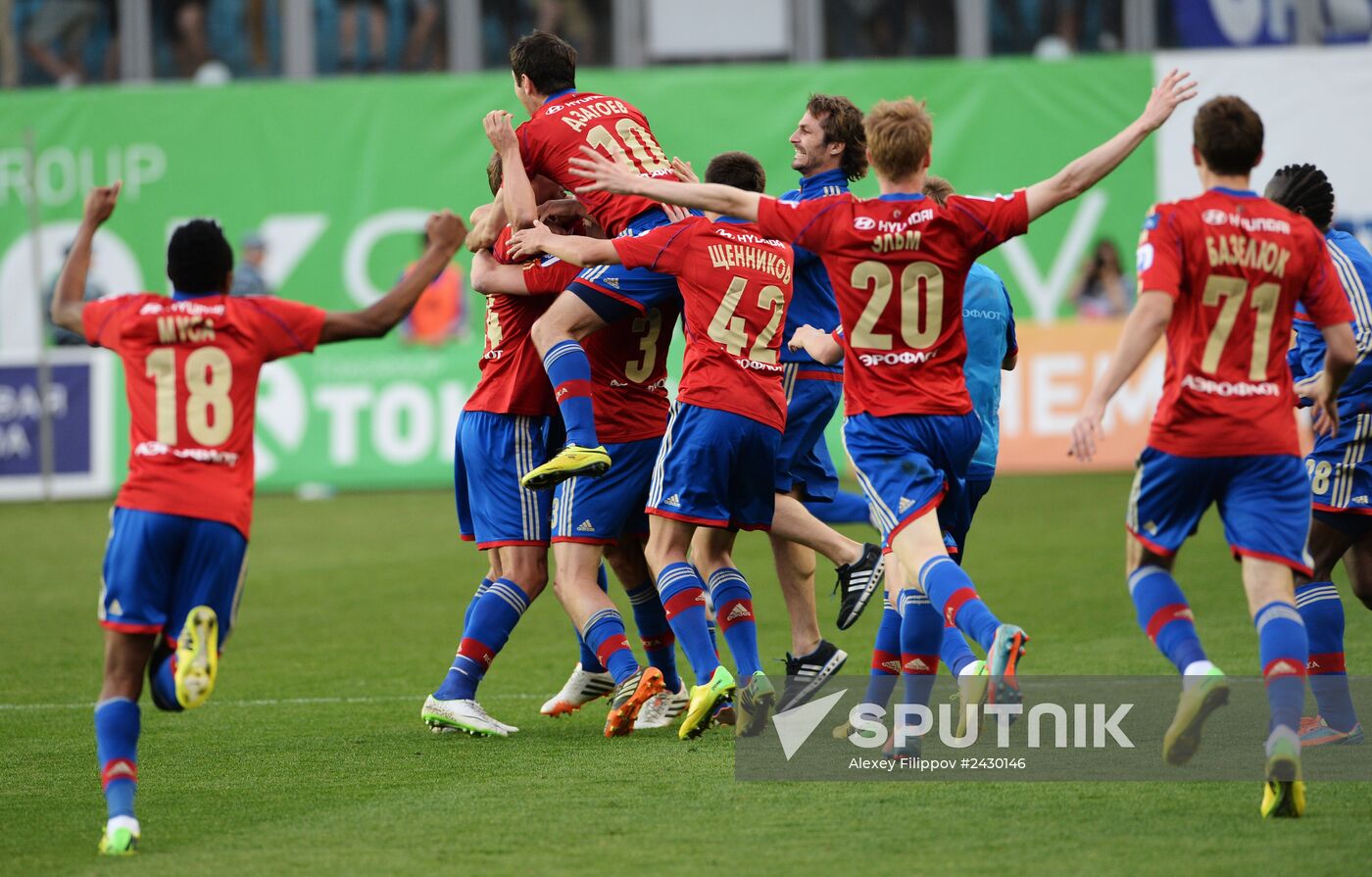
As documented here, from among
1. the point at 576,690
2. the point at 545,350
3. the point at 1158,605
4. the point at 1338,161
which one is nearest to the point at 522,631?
the point at 576,690

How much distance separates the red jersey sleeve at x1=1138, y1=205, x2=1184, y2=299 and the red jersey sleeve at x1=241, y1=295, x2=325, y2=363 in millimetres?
2504

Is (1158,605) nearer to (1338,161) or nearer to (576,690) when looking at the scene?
(576,690)

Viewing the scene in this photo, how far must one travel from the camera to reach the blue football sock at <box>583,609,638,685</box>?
6.90 metres

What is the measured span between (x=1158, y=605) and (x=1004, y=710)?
0.62 metres

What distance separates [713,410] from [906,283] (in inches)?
46.0

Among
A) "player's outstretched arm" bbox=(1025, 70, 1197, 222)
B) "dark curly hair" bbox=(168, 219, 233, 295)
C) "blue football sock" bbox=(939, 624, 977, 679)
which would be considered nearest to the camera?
"dark curly hair" bbox=(168, 219, 233, 295)

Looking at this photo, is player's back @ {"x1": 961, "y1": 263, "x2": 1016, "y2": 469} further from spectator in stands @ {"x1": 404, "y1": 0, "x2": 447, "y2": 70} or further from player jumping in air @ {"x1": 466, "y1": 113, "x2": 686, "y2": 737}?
spectator in stands @ {"x1": 404, "y1": 0, "x2": 447, "y2": 70}

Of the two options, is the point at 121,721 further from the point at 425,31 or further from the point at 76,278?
the point at 425,31

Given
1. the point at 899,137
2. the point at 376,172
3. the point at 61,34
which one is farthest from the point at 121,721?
the point at 61,34

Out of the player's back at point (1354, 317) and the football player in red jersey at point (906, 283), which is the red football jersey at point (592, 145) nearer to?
the football player in red jersey at point (906, 283)

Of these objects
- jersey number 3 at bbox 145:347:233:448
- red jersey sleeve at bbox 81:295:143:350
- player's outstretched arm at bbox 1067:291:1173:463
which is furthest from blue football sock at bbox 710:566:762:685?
red jersey sleeve at bbox 81:295:143:350

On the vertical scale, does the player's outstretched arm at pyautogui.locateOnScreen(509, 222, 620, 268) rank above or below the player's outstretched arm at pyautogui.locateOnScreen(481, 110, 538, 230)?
below

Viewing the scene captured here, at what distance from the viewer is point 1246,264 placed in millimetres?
5266

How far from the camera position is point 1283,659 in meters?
5.23
